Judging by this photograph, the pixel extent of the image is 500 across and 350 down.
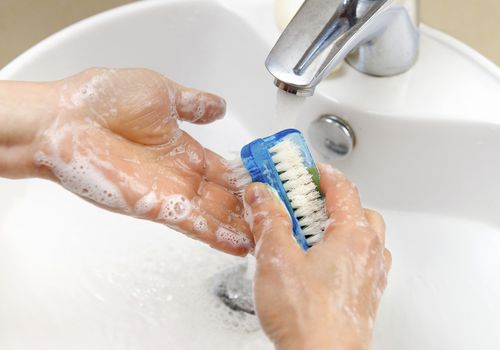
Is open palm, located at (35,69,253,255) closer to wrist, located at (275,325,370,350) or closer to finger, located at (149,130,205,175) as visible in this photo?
finger, located at (149,130,205,175)

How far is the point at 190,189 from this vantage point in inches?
20.5

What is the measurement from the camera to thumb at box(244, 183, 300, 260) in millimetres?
425

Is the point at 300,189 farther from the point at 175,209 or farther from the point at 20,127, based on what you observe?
the point at 20,127

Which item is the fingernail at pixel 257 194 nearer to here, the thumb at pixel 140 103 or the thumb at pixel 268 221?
the thumb at pixel 268 221

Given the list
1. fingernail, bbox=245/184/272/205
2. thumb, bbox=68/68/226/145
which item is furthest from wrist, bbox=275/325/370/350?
thumb, bbox=68/68/226/145

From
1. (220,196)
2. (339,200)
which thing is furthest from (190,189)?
(339,200)

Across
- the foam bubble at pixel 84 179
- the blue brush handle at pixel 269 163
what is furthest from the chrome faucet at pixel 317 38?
the foam bubble at pixel 84 179

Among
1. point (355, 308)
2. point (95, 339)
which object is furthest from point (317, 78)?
point (95, 339)

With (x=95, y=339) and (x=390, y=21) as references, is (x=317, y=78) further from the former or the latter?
(x=95, y=339)

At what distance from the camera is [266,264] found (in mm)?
422

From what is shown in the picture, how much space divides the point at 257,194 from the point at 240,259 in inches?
6.7

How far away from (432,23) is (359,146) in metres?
0.17

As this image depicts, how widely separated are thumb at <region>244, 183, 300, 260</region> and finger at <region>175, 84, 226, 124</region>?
10 centimetres

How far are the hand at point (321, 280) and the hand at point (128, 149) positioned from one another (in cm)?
8
